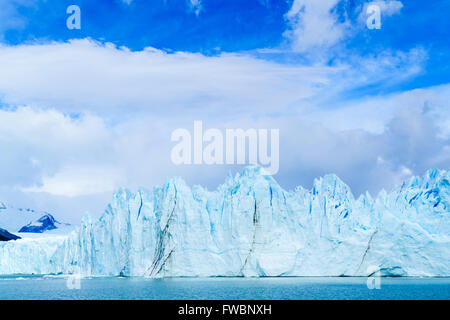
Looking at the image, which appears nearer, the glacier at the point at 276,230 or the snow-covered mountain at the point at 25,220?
the glacier at the point at 276,230

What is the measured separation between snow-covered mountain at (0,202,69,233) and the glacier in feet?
158

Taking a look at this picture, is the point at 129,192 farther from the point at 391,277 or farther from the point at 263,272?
the point at 391,277

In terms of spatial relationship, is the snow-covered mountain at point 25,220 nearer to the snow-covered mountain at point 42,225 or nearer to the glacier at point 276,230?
the snow-covered mountain at point 42,225

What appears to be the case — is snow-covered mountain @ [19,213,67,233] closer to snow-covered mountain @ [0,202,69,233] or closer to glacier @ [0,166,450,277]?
snow-covered mountain @ [0,202,69,233]

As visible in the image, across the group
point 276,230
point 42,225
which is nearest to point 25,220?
point 42,225

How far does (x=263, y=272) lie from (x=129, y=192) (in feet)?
33.7

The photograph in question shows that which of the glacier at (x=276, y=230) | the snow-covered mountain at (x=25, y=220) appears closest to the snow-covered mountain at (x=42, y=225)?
the snow-covered mountain at (x=25, y=220)

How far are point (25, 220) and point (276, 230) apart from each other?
202 ft

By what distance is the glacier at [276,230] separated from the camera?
3089cm

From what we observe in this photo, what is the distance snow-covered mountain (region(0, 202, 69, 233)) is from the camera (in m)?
78.8

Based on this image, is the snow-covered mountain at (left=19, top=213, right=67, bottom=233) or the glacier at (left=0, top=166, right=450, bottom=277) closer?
the glacier at (left=0, top=166, right=450, bottom=277)

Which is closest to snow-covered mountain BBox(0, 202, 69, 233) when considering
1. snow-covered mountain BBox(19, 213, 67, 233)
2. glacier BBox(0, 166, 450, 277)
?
snow-covered mountain BBox(19, 213, 67, 233)

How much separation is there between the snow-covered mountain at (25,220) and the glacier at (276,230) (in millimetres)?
48170
